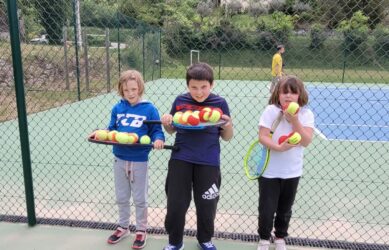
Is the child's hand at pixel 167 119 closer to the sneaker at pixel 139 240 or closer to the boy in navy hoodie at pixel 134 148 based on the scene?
the boy in navy hoodie at pixel 134 148

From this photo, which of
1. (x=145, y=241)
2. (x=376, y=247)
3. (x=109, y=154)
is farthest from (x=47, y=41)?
(x=376, y=247)

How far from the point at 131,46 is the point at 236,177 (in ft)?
30.5

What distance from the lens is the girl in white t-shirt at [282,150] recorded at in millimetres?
2559

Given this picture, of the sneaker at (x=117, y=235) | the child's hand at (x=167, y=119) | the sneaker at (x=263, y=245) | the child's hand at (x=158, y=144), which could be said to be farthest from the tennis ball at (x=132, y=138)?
the sneaker at (x=263, y=245)

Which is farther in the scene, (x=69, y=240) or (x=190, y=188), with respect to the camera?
(x=69, y=240)

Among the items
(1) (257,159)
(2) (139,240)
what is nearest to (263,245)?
(1) (257,159)

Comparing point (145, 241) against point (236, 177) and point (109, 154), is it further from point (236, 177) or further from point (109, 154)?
point (109, 154)

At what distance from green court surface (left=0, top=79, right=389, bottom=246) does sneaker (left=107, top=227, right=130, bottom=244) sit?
7.9 inches

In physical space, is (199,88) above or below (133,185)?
above

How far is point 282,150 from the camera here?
254 cm

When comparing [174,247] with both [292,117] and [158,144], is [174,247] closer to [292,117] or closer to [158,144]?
[158,144]

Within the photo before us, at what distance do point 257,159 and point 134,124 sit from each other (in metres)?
0.84

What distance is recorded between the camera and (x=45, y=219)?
11.2 feet

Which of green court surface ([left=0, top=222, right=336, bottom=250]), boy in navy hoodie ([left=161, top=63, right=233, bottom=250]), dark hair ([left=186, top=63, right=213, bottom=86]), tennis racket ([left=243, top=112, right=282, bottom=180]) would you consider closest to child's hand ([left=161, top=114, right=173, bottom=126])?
boy in navy hoodie ([left=161, top=63, right=233, bottom=250])
